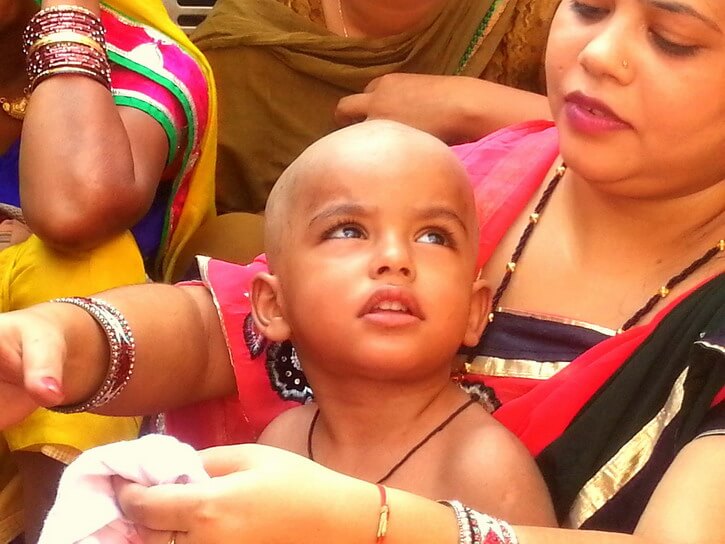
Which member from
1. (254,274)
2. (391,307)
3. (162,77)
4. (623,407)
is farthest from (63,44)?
(623,407)

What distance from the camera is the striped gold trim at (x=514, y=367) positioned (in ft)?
3.57

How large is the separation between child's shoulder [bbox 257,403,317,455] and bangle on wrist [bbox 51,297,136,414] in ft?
0.59

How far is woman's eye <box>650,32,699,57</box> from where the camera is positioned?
97 cm

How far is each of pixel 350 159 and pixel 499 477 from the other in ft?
1.19

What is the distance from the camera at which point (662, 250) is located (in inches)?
43.8

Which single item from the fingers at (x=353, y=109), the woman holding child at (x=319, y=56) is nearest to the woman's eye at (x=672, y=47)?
the fingers at (x=353, y=109)

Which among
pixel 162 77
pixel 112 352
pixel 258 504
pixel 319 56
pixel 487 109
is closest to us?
pixel 258 504

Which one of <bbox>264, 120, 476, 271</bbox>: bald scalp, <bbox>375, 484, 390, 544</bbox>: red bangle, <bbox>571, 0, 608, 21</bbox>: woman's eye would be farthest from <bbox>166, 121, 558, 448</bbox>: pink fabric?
<bbox>375, 484, 390, 544</bbox>: red bangle

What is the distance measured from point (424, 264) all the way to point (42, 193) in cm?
54

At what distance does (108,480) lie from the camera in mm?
831

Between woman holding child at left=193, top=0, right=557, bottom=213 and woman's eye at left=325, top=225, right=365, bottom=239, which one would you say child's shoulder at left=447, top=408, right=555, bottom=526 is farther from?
woman holding child at left=193, top=0, right=557, bottom=213

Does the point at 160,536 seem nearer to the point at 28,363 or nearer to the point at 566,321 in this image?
→ the point at 28,363

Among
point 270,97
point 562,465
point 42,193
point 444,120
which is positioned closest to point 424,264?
point 562,465

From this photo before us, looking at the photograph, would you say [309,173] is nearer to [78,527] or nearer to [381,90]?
[78,527]
